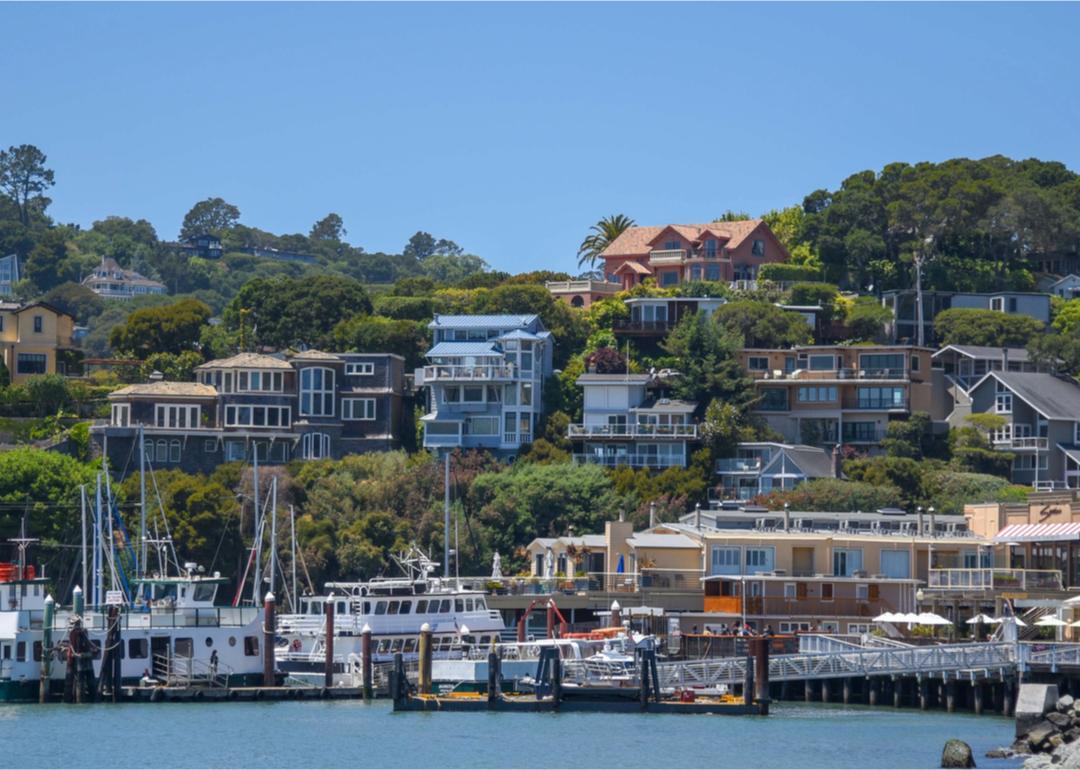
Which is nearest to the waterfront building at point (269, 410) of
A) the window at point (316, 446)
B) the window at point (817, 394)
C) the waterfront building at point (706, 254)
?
the window at point (316, 446)

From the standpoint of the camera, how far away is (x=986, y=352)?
12738cm

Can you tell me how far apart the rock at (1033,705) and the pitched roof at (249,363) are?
209 ft

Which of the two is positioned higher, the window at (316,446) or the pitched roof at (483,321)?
the pitched roof at (483,321)

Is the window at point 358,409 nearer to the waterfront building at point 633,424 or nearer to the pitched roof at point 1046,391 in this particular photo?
the waterfront building at point 633,424

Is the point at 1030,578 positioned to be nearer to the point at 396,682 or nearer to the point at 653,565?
the point at 653,565

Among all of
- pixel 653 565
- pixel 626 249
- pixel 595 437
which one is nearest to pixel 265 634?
pixel 653 565

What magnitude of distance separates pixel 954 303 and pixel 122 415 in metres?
47.8

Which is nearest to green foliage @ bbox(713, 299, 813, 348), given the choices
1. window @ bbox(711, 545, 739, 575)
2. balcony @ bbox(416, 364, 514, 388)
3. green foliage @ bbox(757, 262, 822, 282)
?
green foliage @ bbox(757, 262, 822, 282)

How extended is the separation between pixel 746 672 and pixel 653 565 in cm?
2447

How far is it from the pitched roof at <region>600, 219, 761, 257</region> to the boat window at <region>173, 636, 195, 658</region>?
6971 centimetres

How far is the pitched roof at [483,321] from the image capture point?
12519cm

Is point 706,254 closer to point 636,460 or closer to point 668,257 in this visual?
point 668,257

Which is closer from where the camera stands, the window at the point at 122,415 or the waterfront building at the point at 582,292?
the window at the point at 122,415

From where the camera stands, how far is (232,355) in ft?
435
